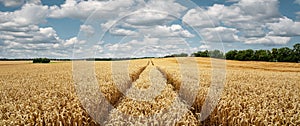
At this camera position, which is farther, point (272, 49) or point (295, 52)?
point (272, 49)

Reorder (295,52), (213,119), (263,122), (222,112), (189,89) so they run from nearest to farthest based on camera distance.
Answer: (263,122) → (222,112) → (213,119) → (189,89) → (295,52)

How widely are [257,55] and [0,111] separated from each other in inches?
3624

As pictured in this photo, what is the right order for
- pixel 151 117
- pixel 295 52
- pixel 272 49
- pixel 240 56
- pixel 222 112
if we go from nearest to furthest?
pixel 151 117, pixel 222 112, pixel 295 52, pixel 272 49, pixel 240 56

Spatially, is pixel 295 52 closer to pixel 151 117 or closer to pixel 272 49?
pixel 272 49

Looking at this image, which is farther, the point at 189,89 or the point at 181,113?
the point at 189,89

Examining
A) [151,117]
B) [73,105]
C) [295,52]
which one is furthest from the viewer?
[295,52]

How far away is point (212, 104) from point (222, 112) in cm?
109

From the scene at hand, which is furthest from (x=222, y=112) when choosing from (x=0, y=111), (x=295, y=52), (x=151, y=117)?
(x=295, y=52)

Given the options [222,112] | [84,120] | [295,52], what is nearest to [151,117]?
[84,120]

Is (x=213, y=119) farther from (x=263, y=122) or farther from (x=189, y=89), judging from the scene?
(x=189, y=89)

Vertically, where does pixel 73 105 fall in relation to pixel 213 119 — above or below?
above

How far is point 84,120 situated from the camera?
8.70 meters

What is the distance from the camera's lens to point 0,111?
737 cm

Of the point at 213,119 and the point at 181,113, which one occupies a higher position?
the point at 181,113
